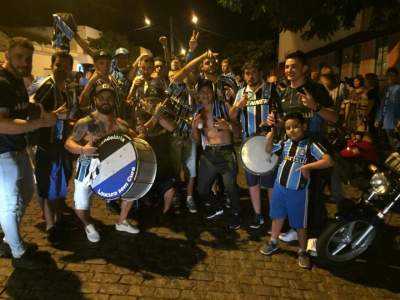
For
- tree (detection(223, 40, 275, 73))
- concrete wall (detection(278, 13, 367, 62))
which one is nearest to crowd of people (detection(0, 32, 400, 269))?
concrete wall (detection(278, 13, 367, 62))

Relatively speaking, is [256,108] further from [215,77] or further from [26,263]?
[26,263]

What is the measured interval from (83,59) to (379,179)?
102 ft

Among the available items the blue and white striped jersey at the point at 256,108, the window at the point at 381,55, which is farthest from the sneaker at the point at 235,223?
the window at the point at 381,55

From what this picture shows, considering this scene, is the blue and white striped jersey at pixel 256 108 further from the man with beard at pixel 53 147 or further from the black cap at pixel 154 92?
the man with beard at pixel 53 147

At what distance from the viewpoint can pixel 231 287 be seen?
3.85m

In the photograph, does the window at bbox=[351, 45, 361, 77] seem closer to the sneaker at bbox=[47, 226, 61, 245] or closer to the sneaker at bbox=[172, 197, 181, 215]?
the sneaker at bbox=[172, 197, 181, 215]

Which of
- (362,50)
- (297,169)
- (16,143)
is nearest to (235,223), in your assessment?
(297,169)

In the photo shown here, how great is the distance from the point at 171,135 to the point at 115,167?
168 centimetres

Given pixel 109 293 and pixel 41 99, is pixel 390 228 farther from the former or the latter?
pixel 41 99

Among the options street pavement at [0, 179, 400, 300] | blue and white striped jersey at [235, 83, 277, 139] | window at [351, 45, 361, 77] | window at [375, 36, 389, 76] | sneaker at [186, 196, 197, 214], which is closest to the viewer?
street pavement at [0, 179, 400, 300]

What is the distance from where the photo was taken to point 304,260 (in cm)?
429

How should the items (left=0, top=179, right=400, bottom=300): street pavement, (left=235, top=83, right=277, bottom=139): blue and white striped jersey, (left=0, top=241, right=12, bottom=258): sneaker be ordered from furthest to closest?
(left=235, top=83, right=277, bottom=139): blue and white striped jersey < (left=0, top=241, right=12, bottom=258): sneaker < (left=0, top=179, right=400, bottom=300): street pavement

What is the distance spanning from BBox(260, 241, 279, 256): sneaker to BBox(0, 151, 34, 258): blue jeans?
8.73ft

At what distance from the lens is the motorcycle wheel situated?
4094 millimetres
